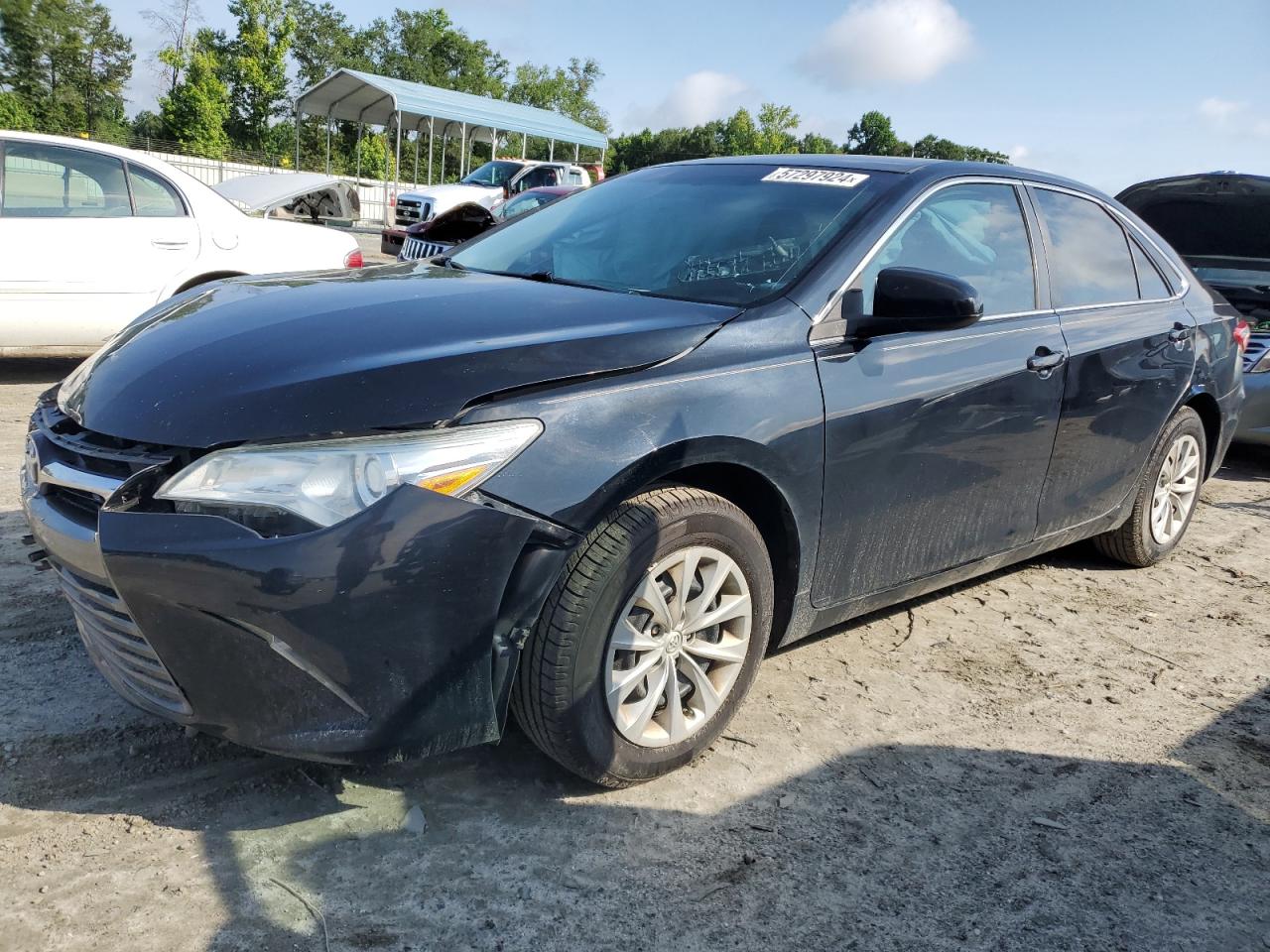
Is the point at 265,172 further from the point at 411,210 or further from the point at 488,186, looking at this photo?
the point at 411,210

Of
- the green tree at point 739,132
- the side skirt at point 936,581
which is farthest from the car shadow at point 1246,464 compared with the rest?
the green tree at point 739,132

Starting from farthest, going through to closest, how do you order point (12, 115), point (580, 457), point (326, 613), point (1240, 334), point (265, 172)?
point (12, 115), point (265, 172), point (1240, 334), point (580, 457), point (326, 613)

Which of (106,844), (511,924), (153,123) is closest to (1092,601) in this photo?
(511,924)

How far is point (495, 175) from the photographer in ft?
80.3

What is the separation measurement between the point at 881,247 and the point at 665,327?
2.85 feet

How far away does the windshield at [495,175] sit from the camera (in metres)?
24.3

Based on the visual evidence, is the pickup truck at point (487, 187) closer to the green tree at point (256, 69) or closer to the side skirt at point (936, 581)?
the side skirt at point (936, 581)

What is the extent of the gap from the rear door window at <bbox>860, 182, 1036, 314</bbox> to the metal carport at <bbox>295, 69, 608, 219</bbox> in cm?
2599

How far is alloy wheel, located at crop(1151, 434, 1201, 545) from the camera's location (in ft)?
15.3

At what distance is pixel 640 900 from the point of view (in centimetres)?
225

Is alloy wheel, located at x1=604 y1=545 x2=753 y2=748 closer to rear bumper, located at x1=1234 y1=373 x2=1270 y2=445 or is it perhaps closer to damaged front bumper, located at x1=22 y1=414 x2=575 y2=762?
damaged front bumper, located at x1=22 y1=414 x2=575 y2=762

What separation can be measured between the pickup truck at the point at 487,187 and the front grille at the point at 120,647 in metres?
19.2

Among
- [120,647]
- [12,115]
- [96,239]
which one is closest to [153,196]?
[96,239]

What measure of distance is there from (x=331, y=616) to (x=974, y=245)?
2534 millimetres
